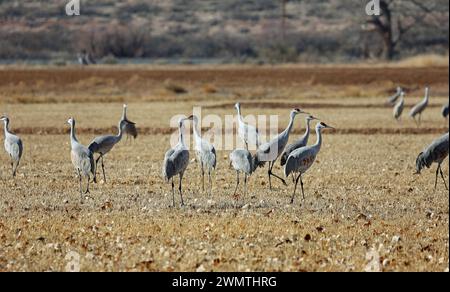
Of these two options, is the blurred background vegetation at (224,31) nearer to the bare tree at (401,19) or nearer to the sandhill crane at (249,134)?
the bare tree at (401,19)

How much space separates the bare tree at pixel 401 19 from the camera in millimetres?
67625

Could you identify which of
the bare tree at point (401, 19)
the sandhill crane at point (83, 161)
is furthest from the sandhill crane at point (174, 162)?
the bare tree at point (401, 19)

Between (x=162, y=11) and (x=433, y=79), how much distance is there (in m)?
58.1

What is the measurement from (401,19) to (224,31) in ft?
59.2

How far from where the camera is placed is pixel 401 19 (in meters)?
81.2

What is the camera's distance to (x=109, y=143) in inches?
659

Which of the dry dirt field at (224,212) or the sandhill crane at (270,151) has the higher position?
the sandhill crane at (270,151)

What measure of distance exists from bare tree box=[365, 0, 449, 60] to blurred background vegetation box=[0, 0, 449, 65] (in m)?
0.09

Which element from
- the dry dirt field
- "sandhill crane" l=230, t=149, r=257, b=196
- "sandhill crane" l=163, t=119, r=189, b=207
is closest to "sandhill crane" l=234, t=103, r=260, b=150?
the dry dirt field

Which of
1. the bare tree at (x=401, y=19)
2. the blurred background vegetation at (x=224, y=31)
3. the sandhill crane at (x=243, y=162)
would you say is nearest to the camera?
the sandhill crane at (x=243, y=162)

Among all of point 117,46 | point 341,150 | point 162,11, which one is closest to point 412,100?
point 341,150

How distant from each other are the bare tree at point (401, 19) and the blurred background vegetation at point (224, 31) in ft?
0.28

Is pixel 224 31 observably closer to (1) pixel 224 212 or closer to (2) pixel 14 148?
(2) pixel 14 148

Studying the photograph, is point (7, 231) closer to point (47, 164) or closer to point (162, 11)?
point (47, 164)
